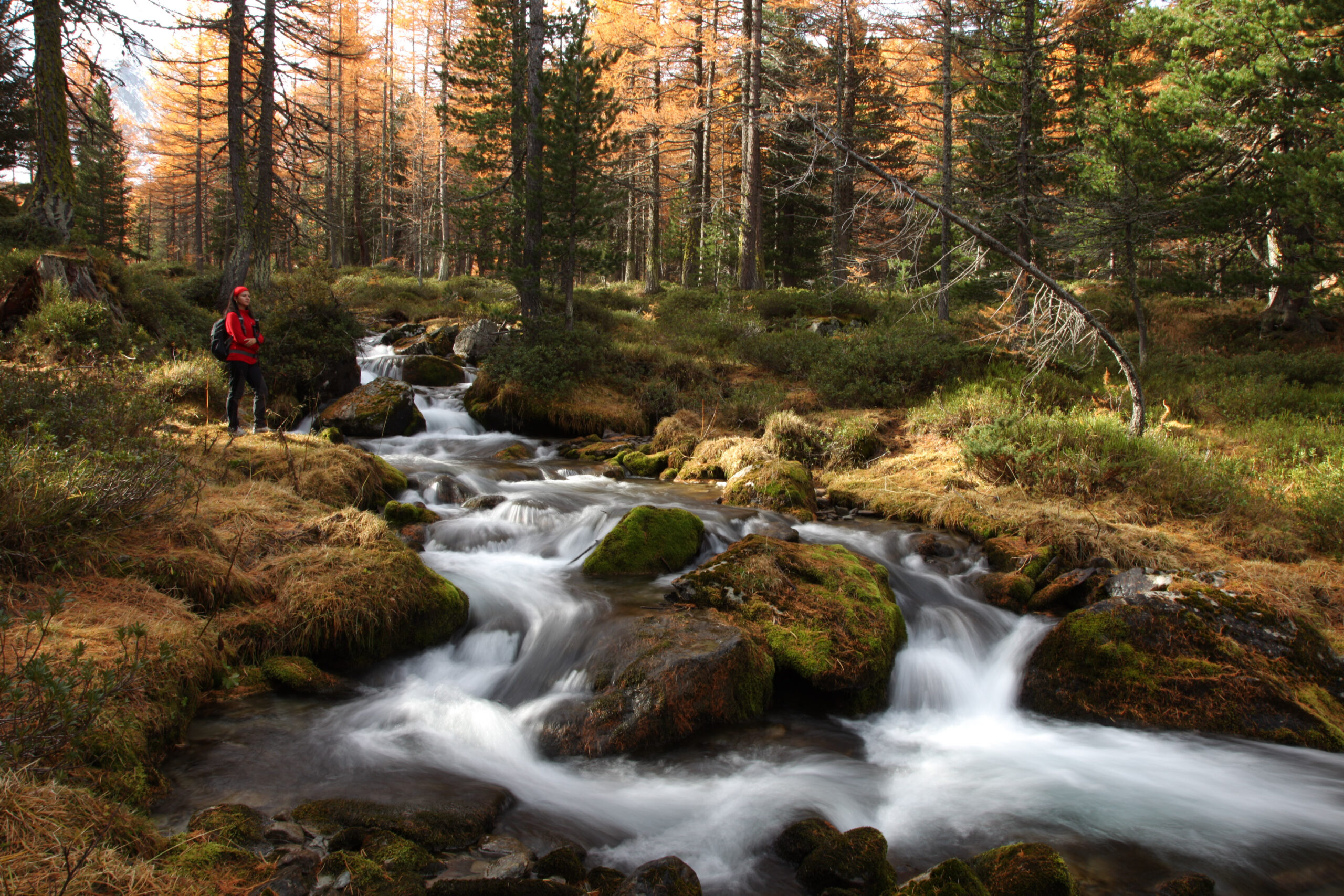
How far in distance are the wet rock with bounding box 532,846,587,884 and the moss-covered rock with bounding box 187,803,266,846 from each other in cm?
124

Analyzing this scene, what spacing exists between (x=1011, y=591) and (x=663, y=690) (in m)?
4.07

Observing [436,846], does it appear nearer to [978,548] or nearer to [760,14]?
[978,548]

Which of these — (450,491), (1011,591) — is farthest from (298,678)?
(1011,591)

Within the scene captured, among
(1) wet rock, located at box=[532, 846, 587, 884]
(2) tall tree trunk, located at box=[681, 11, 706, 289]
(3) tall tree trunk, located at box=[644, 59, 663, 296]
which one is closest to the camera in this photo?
(1) wet rock, located at box=[532, 846, 587, 884]

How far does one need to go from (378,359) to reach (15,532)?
499 inches

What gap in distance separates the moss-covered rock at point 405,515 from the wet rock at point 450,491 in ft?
2.87

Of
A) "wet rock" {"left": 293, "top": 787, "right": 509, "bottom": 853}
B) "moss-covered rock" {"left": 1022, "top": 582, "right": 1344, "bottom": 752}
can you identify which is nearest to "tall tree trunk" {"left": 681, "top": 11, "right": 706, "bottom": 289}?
"moss-covered rock" {"left": 1022, "top": 582, "right": 1344, "bottom": 752}

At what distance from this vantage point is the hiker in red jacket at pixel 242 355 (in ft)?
29.4

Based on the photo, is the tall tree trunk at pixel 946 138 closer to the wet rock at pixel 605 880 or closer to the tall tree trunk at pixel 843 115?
the tall tree trunk at pixel 843 115

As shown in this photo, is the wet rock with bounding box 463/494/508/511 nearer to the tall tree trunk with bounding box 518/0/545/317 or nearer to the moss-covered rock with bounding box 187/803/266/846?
the moss-covered rock with bounding box 187/803/266/846

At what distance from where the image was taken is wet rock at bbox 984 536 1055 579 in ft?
23.4

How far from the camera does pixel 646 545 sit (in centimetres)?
722

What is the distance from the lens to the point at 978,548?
7.84m

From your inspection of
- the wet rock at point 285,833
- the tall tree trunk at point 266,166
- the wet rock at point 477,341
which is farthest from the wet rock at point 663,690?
the tall tree trunk at point 266,166
